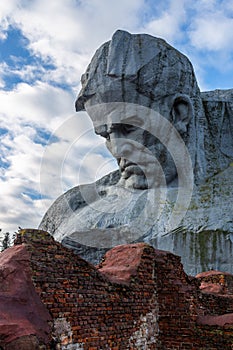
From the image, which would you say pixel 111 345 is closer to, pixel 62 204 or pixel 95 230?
pixel 95 230

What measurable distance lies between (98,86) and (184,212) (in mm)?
5161

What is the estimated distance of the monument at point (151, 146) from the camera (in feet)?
44.4

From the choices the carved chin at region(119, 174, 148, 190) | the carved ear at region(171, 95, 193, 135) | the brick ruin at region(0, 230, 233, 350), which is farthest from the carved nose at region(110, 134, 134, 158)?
the brick ruin at region(0, 230, 233, 350)

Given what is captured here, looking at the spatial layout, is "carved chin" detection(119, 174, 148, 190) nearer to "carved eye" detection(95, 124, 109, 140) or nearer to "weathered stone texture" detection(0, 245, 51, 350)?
"carved eye" detection(95, 124, 109, 140)

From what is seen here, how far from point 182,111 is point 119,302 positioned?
9.82m

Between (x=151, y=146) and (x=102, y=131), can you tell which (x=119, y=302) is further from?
(x=102, y=131)

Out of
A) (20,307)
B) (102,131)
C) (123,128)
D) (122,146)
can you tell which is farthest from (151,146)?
(20,307)

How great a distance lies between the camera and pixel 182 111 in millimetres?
14680

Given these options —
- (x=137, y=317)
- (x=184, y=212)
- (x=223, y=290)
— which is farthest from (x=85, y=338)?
(x=184, y=212)

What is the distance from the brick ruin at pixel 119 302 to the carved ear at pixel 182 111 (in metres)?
7.51

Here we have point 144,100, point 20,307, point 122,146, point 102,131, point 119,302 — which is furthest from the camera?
point 102,131

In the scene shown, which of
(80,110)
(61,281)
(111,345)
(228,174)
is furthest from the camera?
(80,110)

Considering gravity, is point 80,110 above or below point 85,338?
above

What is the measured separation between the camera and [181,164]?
14.5 m
